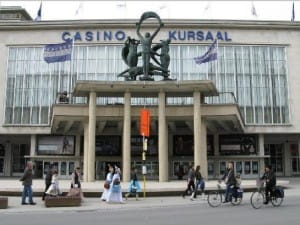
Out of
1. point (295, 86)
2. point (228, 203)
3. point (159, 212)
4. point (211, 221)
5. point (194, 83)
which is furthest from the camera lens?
point (295, 86)

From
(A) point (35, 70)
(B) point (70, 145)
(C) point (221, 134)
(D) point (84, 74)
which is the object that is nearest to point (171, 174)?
(C) point (221, 134)

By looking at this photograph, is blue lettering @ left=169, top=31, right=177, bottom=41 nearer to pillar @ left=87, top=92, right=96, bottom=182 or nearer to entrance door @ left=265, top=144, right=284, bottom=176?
entrance door @ left=265, top=144, right=284, bottom=176

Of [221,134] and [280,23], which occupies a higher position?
[280,23]

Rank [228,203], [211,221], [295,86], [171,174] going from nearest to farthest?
[211,221] → [228,203] → [171,174] → [295,86]

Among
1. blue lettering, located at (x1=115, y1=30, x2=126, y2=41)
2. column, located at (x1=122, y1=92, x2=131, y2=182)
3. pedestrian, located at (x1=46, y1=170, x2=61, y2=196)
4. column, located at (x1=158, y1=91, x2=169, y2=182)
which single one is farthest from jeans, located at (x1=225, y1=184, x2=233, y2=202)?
blue lettering, located at (x1=115, y1=30, x2=126, y2=41)

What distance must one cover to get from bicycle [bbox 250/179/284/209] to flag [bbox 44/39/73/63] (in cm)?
2130

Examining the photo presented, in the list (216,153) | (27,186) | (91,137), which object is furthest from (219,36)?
(27,186)

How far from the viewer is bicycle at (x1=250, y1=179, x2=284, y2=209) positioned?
57.5 ft

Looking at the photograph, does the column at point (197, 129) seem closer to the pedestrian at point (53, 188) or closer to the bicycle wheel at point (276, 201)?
the bicycle wheel at point (276, 201)

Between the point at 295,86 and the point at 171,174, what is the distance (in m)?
18.5

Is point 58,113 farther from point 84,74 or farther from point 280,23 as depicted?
point 280,23

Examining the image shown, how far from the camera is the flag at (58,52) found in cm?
3506

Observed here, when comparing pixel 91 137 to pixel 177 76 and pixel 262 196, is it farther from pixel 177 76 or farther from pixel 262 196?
pixel 177 76

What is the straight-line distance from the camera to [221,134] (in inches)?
2066
